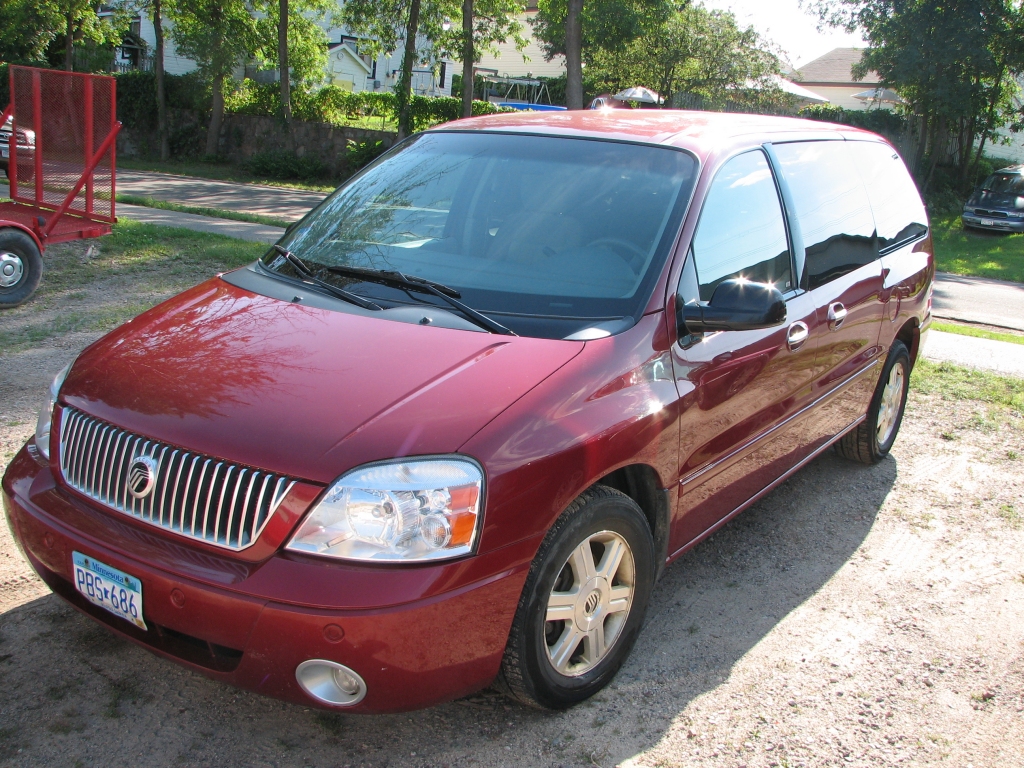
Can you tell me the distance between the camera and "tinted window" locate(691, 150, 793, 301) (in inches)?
129

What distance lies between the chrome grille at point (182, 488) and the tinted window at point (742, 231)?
1.70m

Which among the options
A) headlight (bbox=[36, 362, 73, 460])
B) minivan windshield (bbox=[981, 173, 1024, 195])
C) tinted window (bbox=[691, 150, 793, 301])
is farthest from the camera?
minivan windshield (bbox=[981, 173, 1024, 195])

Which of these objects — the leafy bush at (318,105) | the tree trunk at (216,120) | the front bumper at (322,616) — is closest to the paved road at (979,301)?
the front bumper at (322,616)

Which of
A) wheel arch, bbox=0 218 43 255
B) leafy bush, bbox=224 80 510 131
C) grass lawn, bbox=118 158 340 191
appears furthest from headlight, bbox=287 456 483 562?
leafy bush, bbox=224 80 510 131

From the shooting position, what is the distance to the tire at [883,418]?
16.2 ft

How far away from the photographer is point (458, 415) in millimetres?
2396

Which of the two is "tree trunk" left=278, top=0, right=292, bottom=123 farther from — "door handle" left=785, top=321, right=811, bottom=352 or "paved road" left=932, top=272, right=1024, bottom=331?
"door handle" left=785, top=321, right=811, bottom=352

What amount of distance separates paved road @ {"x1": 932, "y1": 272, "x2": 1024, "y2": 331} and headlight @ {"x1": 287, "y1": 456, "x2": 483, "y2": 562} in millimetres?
10362

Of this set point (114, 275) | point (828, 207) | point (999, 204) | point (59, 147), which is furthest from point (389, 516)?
point (999, 204)

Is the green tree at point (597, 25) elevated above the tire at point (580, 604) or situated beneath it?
elevated above

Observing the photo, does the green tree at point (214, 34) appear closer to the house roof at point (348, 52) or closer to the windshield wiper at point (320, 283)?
the house roof at point (348, 52)

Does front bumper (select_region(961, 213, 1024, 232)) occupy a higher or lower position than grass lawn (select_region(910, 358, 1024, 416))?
higher

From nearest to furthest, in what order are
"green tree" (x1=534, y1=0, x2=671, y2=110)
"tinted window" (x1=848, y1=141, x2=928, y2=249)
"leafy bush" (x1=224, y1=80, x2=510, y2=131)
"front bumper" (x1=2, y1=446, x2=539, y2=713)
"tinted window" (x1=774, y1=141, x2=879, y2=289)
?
"front bumper" (x1=2, y1=446, x2=539, y2=713)
"tinted window" (x1=774, y1=141, x2=879, y2=289)
"tinted window" (x1=848, y1=141, x2=928, y2=249)
"green tree" (x1=534, y1=0, x2=671, y2=110)
"leafy bush" (x1=224, y1=80, x2=510, y2=131)

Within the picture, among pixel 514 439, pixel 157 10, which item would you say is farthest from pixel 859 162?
pixel 157 10
